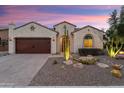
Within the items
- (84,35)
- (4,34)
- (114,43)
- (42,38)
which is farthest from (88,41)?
(4,34)

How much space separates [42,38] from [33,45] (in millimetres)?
1285

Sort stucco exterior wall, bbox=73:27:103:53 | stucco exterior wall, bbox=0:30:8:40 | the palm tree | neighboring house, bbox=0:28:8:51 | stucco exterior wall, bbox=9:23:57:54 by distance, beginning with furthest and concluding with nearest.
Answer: stucco exterior wall, bbox=0:30:8:40, neighboring house, bbox=0:28:8:51, stucco exterior wall, bbox=73:27:103:53, stucco exterior wall, bbox=9:23:57:54, the palm tree

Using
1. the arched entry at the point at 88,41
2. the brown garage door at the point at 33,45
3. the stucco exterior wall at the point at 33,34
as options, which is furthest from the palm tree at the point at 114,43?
the brown garage door at the point at 33,45

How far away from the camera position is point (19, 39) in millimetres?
24094

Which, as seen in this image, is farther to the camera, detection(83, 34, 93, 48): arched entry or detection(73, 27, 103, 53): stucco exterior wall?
detection(83, 34, 93, 48): arched entry

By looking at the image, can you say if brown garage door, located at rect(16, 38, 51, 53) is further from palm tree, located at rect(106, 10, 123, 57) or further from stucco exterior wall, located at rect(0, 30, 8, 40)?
palm tree, located at rect(106, 10, 123, 57)

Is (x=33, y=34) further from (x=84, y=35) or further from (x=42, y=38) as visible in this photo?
(x=84, y=35)

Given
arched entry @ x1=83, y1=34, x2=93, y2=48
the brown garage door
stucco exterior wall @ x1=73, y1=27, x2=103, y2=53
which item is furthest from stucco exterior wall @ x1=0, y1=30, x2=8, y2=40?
arched entry @ x1=83, y1=34, x2=93, y2=48

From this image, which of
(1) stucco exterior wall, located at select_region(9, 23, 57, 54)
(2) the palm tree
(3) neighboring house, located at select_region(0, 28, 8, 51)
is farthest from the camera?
(3) neighboring house, located at select_region(0, 28, 8, 51)

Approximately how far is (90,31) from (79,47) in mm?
2205

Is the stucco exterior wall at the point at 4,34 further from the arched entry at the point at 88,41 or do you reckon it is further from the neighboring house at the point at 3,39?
the arched entry at the point at 88,41

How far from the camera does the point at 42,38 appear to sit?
24016mm

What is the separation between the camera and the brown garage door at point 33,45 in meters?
23.9

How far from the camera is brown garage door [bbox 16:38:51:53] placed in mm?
23922
